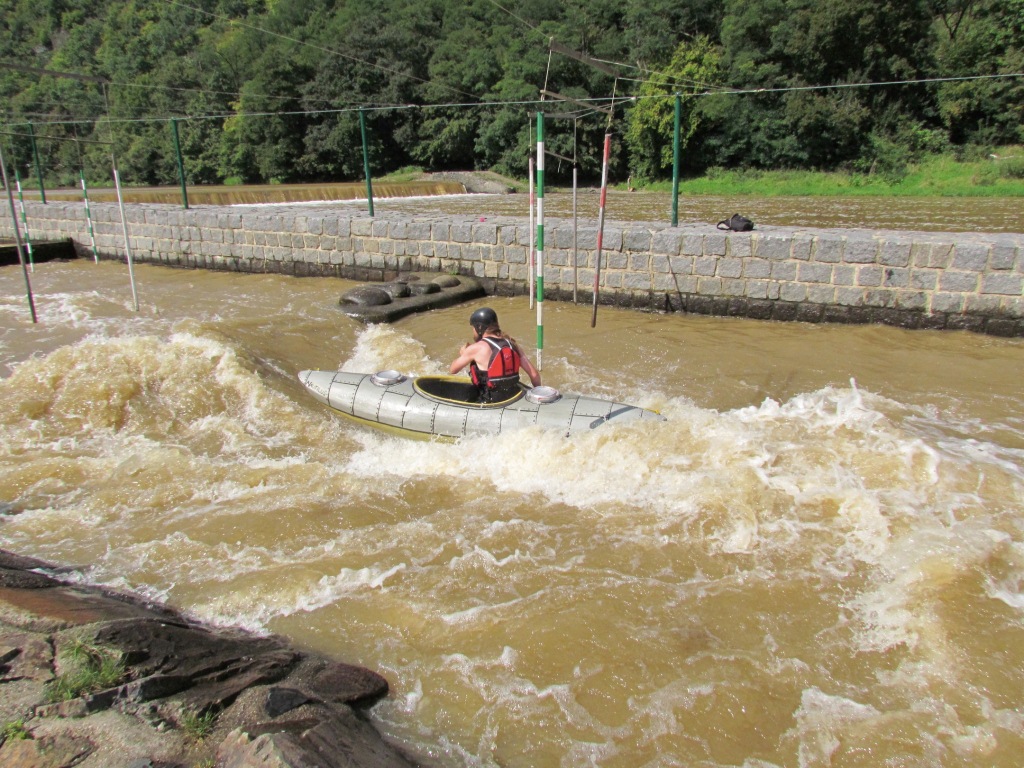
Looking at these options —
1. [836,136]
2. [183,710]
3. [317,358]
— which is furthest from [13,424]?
[836,136]

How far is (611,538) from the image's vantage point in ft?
12.9

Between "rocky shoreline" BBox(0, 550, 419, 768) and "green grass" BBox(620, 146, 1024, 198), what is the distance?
23543 mm

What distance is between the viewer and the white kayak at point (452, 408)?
4.84 m

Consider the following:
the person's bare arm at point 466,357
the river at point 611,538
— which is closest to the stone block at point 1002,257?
the river at point 611,538

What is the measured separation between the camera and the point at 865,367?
653 cm

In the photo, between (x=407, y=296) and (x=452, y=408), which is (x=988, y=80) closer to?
(x=407, y=296)

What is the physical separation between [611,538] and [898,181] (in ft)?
80.7

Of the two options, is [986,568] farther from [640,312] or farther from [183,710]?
[640,312]

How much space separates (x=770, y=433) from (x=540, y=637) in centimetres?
273

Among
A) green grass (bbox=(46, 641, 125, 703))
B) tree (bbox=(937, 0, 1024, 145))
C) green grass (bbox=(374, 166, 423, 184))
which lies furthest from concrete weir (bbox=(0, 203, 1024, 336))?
tree (bbox=(937, 0, 1024, 145))

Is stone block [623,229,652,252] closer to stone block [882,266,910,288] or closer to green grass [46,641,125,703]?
stone block [882,266,910,288]

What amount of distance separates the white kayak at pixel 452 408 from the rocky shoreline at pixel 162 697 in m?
2.34

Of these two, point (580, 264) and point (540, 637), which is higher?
point (580, 264)

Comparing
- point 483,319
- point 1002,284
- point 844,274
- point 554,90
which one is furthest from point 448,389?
point 554,90
